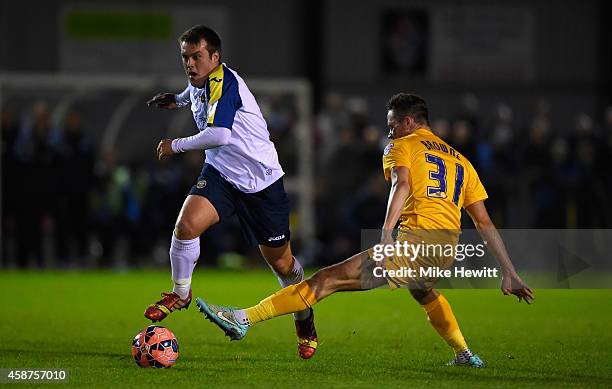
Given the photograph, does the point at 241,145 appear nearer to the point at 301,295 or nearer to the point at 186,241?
the point at 186,241

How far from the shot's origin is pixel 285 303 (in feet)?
26.7

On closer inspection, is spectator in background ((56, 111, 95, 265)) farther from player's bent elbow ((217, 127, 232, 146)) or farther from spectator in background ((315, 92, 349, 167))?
player's bent elbow ((217, 127, 232, 146))

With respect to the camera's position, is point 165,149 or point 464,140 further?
point 464,140

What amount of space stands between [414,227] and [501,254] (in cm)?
62

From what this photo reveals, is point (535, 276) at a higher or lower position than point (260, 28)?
lower

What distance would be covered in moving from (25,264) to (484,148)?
7.86 m

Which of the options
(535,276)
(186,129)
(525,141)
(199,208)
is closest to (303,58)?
(186,129)

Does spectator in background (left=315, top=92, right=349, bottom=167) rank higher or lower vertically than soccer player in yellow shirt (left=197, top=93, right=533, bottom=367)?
lower

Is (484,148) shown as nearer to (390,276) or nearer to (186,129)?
(186,129)

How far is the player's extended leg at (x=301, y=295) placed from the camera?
7.96 metres

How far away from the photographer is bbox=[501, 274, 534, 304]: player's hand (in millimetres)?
7828

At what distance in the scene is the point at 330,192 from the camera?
2120cm

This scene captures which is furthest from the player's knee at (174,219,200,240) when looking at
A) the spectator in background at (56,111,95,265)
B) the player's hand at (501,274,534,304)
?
the spectator in background at (56,111,95,265)

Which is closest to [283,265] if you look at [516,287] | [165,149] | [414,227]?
[165,149]
